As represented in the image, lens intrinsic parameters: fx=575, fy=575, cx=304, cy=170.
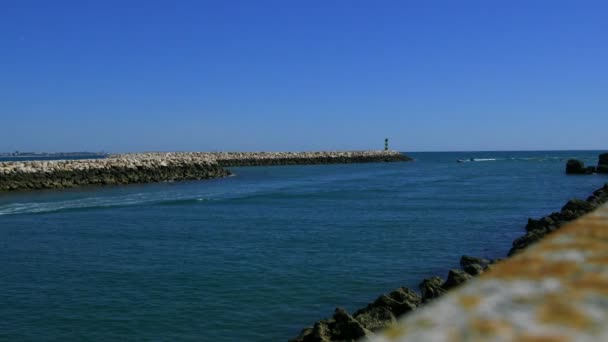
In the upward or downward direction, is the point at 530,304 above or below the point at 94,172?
above

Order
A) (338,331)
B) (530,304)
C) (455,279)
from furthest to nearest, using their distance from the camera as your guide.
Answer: (455,279) < (338,331) < (530,304)

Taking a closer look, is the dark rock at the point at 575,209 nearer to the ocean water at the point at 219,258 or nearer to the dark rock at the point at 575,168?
the ocean water at the point at 219,258

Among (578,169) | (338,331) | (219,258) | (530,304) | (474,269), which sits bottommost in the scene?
(219,258)

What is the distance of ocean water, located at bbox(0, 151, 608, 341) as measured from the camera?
35.1ft

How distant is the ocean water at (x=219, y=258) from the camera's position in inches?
421

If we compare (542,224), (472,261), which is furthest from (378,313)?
(542,224)

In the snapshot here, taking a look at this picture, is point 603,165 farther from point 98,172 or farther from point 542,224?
point 98,172

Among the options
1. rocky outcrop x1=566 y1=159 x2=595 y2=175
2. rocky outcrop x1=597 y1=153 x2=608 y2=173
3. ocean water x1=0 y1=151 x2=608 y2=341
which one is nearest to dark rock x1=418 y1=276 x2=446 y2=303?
ocean water x1=0 y1=151 x2=608 y2=341

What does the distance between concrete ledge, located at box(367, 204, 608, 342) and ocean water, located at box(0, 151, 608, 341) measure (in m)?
8.64

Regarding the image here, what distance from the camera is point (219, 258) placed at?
16.3 m

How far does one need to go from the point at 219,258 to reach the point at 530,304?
50.7 feet

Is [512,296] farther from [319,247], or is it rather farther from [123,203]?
[123,203]

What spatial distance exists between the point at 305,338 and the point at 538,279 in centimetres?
759

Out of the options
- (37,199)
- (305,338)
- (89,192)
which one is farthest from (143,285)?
(89,192)
